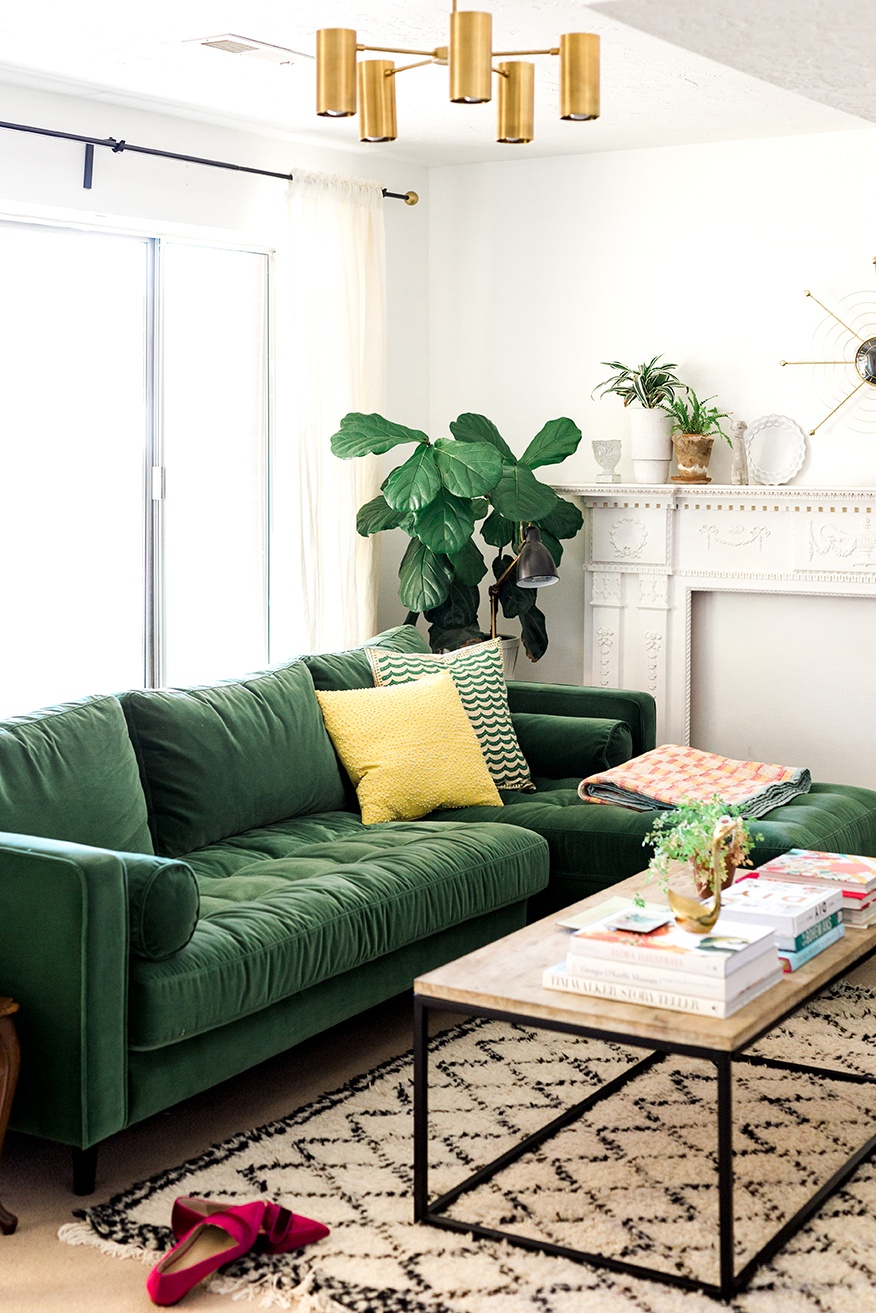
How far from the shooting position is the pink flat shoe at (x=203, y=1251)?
2.46m

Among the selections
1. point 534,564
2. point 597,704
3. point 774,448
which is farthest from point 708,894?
point 774,448

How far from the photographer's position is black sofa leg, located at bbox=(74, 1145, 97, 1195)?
9.27ft

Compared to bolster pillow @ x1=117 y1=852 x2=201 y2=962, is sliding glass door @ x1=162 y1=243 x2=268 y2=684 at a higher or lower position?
higher

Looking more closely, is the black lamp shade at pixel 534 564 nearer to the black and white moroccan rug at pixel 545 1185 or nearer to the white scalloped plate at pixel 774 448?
the white scalloped plate at pixel 774 448

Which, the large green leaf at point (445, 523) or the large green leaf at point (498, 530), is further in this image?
the large green leaf at point (498, 530)

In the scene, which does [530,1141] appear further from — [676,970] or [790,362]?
[790,362]

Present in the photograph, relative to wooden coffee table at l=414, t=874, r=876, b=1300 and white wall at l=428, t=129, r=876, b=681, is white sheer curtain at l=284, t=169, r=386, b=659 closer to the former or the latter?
white wall at l=428, t=129, r=876, b=681

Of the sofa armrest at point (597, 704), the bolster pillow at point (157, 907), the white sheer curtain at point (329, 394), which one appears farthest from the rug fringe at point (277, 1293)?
the white sheer curtain at point (329, 394)

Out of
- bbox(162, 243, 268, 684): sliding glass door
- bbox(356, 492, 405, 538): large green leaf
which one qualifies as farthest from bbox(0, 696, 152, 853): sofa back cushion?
bbox(356, 492, 405, 538): large green leaf

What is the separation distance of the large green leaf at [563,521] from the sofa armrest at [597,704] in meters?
0.87

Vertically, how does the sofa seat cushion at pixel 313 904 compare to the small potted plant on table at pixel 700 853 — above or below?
below

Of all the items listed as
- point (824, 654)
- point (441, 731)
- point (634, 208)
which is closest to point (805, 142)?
point (634, 208)

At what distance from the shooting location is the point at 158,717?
12.6ft

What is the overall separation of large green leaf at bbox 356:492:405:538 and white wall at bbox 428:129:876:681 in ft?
3.05
